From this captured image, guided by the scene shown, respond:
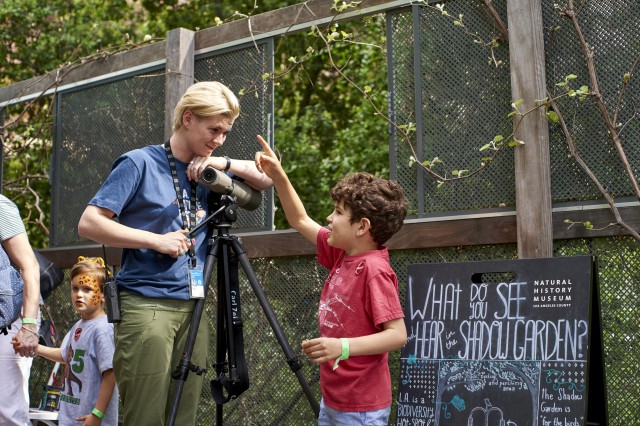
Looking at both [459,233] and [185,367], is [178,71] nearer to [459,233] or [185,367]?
[459,233]

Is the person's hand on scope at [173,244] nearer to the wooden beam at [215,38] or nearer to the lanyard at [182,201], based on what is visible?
the lanyard at [182,201]

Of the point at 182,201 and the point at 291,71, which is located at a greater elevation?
the point at 291,71

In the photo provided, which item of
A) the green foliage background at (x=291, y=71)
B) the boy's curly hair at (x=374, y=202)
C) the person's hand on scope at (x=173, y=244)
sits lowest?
the person's hand on scope at (x=173, y=244)

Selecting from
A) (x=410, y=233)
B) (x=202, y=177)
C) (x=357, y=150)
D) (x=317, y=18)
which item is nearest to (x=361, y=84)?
(x=357, y=150)

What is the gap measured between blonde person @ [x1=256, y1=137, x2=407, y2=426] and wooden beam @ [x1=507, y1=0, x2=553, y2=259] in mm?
727

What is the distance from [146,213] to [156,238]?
18 cm

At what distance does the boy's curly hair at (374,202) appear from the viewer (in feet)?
10.2

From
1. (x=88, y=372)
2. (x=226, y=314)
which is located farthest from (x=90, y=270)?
(x=226, y=314)

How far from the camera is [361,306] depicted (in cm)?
304

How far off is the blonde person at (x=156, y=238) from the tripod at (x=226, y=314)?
7 centimetres

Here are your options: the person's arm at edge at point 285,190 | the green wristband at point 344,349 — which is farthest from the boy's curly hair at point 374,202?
the green wristband at point 344,349

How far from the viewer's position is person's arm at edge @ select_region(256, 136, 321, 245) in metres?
3.29

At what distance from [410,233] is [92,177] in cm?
255

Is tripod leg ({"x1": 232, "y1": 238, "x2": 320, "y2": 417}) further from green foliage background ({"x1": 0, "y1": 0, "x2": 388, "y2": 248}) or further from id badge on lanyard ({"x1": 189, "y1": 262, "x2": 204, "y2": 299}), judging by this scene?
green foliage background ({"x1": 0, "y1": 0, "x2": 388, "y2": 248})
